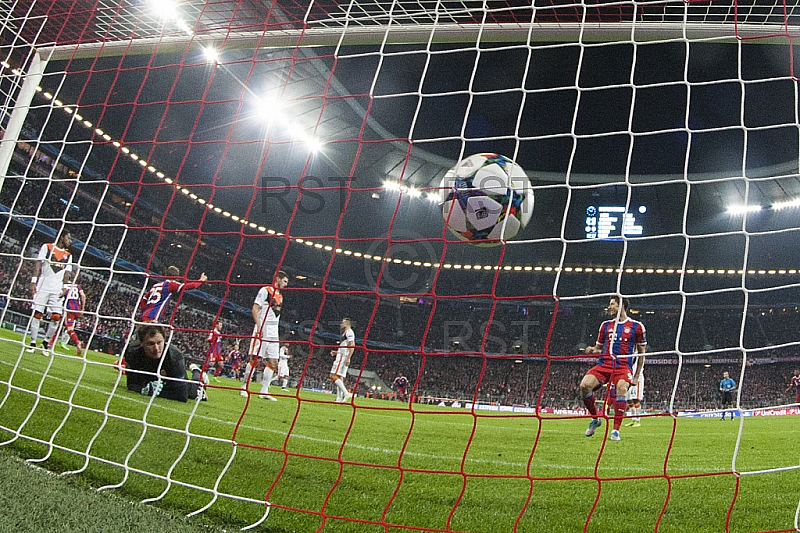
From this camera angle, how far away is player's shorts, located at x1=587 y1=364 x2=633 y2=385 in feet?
17.9

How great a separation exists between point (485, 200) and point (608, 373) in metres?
2.55

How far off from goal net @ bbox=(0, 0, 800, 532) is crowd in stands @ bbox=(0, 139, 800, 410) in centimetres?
17

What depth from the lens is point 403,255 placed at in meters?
29.1

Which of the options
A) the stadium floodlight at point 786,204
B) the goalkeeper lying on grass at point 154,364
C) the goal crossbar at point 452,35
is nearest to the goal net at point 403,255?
the goal crossbar at point 452,35

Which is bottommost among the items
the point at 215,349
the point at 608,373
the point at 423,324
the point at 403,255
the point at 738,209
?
the point at 215,349

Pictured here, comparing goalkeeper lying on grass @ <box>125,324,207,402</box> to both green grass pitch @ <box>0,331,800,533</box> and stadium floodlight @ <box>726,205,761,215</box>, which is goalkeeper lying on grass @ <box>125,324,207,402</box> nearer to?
green grass pitch @ <box>0,331,800,533</box>

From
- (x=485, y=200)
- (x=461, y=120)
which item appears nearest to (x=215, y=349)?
(x=461, y=120)

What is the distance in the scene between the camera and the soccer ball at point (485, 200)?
397 cm

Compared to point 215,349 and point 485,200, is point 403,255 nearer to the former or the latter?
point 215,349

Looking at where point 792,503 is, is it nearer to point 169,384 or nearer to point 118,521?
point 118,521

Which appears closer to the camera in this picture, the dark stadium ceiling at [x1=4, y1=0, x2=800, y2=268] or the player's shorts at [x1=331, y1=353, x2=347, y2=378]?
the player's shorts at [x1=331, y1=353, x2=347, y2=378]

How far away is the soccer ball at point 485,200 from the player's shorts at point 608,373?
196cm

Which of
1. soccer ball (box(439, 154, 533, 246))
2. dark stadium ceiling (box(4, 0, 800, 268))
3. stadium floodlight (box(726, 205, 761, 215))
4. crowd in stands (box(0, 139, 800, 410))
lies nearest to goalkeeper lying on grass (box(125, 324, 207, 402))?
soccer ball (box(439, 154, 533, 246))

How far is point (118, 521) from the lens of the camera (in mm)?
2199
